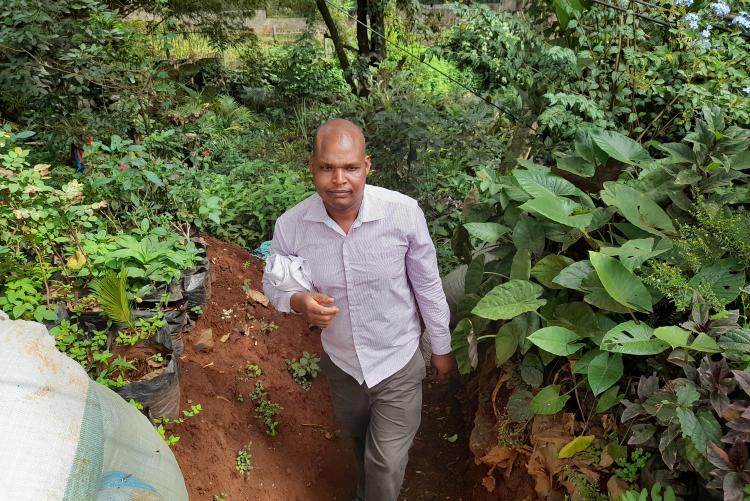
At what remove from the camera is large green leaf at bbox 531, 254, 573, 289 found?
2326 mm

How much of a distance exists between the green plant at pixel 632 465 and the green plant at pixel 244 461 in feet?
5.63

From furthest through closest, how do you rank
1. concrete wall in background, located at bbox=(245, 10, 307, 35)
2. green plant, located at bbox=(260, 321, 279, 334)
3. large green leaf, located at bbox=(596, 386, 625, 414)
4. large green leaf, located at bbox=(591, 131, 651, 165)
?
concrete wall in background, located at bbox=(245, 10, 307, 35) → green plant, located at bbox=(260, 321, 279, 334) → large green leaf, located at bbox=(591, 131, 651, 165) → large green leaf, located at bbox=(596, 386, 625, 414)

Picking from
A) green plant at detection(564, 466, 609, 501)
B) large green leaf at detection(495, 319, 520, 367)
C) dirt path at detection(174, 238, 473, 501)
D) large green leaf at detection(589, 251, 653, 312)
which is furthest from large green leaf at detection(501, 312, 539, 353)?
dirt path at detection(174, 238, 473, 501)

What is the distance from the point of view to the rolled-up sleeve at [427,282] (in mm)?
2201

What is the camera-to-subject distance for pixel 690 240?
2.11 m

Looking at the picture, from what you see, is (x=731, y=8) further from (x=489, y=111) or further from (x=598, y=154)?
(x=489, y=111)

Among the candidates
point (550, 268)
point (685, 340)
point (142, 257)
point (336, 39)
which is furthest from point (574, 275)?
point (336, 39)

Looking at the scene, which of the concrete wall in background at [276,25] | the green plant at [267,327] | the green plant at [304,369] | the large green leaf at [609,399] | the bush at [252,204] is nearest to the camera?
the large green leaf at [609,399]

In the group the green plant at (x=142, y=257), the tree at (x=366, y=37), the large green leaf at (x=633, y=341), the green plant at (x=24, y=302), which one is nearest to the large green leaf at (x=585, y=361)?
the large green leaf at (x=633, y=341)

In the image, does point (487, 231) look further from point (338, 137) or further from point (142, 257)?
point (142, 257)

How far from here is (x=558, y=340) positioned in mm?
2111

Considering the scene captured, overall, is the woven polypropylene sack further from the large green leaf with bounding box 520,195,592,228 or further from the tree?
the tree

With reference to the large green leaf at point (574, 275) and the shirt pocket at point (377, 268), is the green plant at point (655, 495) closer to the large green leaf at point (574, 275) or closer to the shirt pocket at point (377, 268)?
the large green leaf at point (574, 275)

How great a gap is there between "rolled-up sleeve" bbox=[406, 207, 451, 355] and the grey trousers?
0.14m
